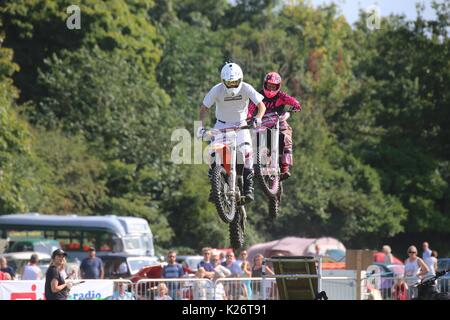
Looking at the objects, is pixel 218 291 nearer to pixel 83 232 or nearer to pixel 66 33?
pixel 83 232

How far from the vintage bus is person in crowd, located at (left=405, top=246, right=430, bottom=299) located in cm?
1694

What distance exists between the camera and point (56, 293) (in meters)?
21.5

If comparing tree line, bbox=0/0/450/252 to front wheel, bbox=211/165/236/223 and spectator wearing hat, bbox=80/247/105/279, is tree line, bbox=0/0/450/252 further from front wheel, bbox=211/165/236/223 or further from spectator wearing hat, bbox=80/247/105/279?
front wheel, bbox=211/165/236/223

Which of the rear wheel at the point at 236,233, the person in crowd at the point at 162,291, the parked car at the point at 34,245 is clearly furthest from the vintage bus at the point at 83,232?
the rear wheel at the point at 236,233

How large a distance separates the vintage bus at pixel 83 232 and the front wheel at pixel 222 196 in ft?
84.0

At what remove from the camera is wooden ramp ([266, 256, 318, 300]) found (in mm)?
23111

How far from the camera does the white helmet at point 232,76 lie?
16547mm

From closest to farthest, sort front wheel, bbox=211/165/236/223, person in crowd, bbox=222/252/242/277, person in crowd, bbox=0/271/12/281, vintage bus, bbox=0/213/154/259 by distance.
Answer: front wheel, bbox=211/165/236/223
person in crowd, bbox=0/271/12/281
person in crowd, bbox=222/252/242/277
vintage bus, bbox=0/213/154/259

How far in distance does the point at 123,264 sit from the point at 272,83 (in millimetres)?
17060

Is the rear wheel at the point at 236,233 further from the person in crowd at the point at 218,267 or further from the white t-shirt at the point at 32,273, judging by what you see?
the white t-shirt at the point at 32,273

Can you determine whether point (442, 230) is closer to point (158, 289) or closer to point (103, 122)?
point (103, 122)

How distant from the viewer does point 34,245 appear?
4100cm

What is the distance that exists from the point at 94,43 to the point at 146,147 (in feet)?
27.6

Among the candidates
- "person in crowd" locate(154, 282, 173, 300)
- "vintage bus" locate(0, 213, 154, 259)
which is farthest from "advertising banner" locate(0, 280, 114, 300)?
"vintage bus" locate(0, 213, 154, 259)
